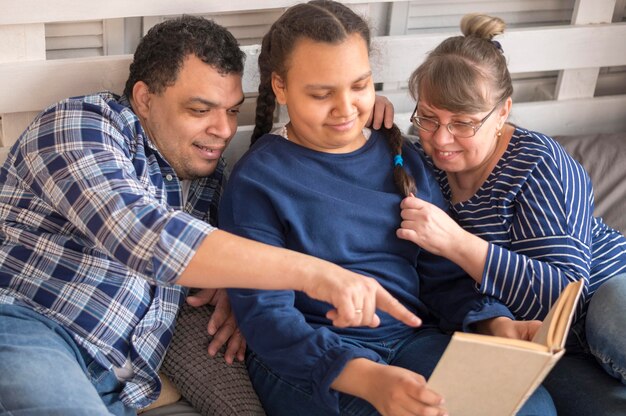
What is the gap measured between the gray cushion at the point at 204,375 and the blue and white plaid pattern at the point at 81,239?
0.05 m

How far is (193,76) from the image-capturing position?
1773 mm

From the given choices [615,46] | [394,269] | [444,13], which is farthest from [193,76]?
[615,46]

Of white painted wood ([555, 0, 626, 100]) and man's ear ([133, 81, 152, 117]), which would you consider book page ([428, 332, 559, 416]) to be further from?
white painted wood ([555, 0, 626, 100])

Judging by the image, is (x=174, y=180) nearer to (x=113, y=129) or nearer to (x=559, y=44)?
(x=113, y=129)

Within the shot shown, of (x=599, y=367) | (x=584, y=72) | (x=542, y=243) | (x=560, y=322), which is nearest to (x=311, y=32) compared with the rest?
(x=542, y=243)

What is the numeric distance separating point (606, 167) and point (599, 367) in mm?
650

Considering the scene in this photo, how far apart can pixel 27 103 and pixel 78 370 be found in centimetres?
67

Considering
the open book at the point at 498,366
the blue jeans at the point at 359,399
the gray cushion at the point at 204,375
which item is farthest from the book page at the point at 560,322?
the gray cushion at the point at 204,375

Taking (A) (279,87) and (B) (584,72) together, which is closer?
(A) (279,87)

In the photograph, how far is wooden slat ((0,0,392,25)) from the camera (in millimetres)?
1847

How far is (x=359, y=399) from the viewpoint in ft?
5.23

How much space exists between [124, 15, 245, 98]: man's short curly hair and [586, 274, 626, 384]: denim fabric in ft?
2.75

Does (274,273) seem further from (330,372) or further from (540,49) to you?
(540,49)

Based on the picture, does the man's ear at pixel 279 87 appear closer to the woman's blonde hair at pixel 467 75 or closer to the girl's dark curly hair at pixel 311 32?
the girl's dark curly hair at pixel 311 32
